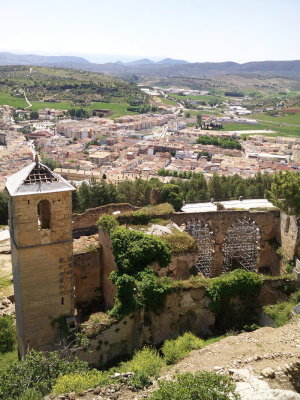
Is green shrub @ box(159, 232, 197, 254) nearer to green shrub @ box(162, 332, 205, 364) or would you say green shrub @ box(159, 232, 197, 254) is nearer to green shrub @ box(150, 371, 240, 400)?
green shrub @ box(162, 332, 205, 364)

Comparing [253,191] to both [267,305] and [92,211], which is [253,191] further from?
[267,305]

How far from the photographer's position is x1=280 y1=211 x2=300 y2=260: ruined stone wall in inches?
974

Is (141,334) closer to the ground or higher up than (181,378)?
closer to the ground

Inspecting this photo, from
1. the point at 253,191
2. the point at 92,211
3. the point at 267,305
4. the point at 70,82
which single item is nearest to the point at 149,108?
the point at 70,82

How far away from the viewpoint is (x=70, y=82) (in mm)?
195125

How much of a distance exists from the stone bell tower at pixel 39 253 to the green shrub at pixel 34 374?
10.7 ft

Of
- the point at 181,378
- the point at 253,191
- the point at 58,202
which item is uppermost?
the point at 58,202

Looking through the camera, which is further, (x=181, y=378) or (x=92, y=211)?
(x=92, y=211)

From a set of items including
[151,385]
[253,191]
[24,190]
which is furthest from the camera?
[253,191]

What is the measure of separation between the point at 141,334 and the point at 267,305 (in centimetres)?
629

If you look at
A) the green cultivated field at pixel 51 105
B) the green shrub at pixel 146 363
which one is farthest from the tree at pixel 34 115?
the green shrub at pixel 146 363

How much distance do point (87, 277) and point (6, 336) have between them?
4947 millimetres

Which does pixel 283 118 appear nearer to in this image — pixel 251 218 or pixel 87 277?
pixel 251 218

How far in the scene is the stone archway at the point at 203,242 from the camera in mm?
26250
